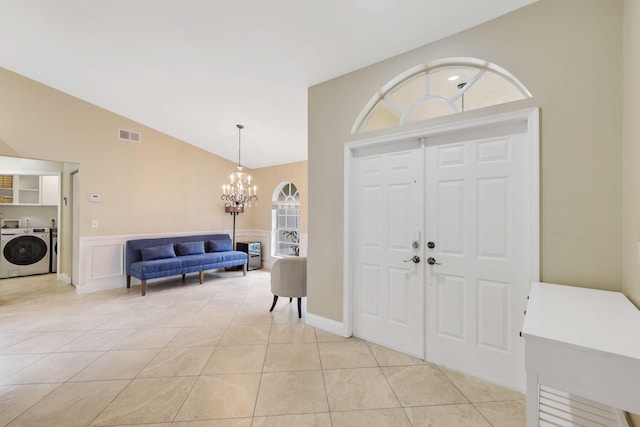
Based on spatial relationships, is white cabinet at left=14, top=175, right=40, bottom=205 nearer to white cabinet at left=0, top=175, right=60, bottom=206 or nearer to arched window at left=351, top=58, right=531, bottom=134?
white cabinet at left=0, top=175, right=60, bottom=206

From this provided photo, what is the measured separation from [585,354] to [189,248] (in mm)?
5719

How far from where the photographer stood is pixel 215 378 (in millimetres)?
2229

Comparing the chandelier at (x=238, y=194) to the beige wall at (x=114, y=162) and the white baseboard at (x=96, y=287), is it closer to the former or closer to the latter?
the beige wall at (x=114, y=162)

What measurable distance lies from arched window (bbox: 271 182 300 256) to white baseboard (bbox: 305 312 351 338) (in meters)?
2.88

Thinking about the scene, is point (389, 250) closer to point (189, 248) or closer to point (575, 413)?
point (575, 413)

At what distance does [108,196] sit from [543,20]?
619cm

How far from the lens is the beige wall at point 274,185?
5.91 meters

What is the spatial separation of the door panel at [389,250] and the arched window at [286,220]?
3355 mm

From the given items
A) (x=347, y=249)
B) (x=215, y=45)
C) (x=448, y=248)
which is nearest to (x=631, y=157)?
(x=448, y=248)

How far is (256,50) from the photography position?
2.82m

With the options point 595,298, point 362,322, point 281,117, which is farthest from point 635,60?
point 281,117

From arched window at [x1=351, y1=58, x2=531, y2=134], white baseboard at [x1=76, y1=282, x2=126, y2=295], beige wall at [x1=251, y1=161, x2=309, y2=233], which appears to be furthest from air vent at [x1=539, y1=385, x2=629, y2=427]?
white baseboard at [x1=76, y1=282, x2=126, y2=295]

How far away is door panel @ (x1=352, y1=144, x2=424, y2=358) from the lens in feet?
8.39

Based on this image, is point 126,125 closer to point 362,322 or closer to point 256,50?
point 256,50
